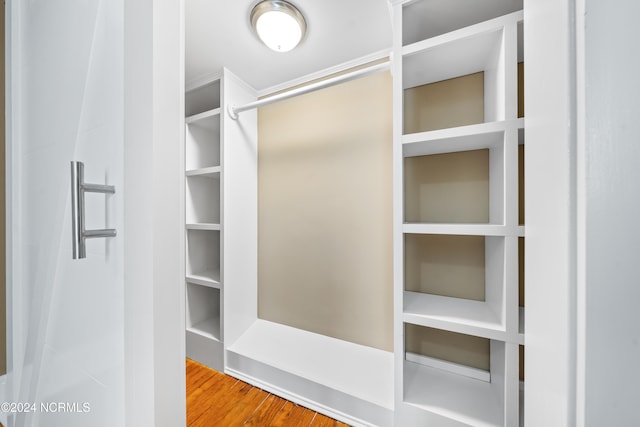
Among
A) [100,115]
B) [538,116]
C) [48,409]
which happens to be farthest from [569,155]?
[48,409]

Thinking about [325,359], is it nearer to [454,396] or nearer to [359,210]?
[454,396]

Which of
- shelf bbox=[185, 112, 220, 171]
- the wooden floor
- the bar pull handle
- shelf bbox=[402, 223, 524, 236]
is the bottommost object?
the wooden floor

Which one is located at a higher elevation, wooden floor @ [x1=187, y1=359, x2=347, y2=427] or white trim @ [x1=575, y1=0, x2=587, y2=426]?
white trim @ [x1=575, y1=0, x2=587, y2=426]

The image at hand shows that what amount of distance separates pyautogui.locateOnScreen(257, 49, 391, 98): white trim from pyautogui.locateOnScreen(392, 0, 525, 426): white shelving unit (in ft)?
0.79

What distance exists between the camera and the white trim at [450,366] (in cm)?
106

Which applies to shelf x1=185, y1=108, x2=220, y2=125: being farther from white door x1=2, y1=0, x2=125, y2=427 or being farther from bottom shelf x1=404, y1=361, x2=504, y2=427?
bottom shelf x1=404, y1=361, x2=504, y2=427

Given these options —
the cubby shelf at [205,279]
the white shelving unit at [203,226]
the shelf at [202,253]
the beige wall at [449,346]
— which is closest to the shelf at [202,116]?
the white shelving unit at [203,226]

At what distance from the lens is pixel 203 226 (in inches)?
59.7

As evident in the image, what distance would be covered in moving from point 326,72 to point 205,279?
1.46 m

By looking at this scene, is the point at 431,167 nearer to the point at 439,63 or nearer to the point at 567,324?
the point at 439,63

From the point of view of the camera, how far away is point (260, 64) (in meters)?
1.39

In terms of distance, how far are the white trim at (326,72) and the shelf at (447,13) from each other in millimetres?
242

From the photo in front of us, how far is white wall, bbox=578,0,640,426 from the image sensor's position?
167 mm

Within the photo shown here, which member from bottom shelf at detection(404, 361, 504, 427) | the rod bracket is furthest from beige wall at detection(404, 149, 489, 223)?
the rod bracket
